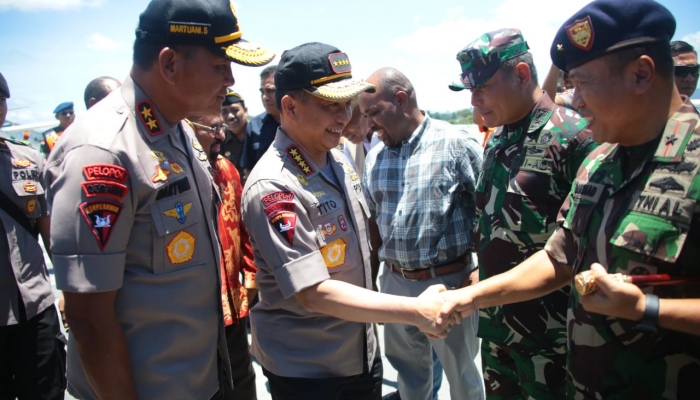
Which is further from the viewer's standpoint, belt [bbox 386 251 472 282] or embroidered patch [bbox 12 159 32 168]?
belt [bbox 386 251 472 282]

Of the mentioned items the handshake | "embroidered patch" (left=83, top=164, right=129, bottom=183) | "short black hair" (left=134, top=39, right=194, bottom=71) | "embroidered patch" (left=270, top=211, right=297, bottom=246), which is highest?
"short black hair" (left=134, top=39, right=194, bottom=71)

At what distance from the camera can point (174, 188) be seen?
1.62 metres

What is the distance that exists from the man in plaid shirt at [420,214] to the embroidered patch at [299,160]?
1144 mm

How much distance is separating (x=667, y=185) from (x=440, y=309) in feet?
3.54

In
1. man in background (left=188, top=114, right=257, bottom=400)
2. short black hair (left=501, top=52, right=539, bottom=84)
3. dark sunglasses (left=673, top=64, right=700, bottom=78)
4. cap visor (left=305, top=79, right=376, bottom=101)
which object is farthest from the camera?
dark sunglasses (left=673, top=64, right=700, bottom=78)

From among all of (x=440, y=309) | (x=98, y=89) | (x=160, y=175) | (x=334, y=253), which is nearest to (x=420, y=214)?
(x=440, y=309)

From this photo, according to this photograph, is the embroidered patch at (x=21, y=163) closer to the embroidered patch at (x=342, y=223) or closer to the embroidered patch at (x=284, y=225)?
the embroidered patch at (x=284, y=225)

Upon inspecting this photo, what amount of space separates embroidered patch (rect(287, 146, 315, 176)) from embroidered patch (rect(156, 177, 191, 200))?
54 cm

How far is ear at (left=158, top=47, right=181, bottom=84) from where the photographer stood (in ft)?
5.27

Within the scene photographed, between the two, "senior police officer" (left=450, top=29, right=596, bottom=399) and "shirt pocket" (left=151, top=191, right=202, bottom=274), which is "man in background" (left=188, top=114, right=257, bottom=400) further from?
"senior police officer" (left=450, top=29, right=596, bottom=399)

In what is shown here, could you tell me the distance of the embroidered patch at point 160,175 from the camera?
5.02 feet

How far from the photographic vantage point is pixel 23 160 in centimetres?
289

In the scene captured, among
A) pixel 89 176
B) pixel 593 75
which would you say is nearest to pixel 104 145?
pixel 89 176

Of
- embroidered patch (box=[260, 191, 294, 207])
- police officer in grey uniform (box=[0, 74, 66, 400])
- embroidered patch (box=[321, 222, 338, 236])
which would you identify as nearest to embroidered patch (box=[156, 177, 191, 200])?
embroidered patch (box=[260, 191, 294, 207])
